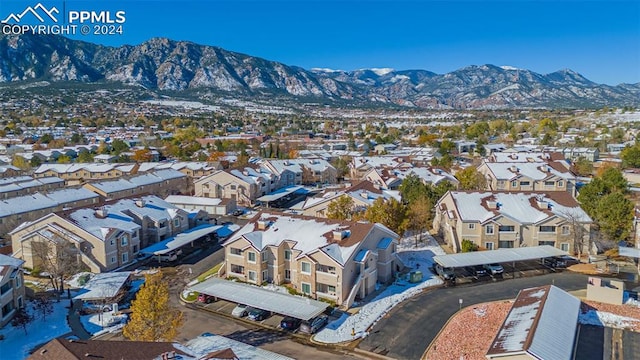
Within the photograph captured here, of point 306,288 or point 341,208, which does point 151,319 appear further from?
point 341,208

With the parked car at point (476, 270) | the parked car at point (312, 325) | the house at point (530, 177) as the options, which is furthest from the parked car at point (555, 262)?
the house at point (530, 177)

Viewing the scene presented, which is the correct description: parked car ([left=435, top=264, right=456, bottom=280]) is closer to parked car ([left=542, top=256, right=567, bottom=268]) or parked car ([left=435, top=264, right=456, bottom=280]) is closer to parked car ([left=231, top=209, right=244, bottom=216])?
parked car ([left=542, top=256, right=567, bottom=268])

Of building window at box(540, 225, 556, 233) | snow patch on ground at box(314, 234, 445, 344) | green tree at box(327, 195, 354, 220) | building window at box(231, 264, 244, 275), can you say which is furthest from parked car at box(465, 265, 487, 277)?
building window at box(231, 264, 244, 275)

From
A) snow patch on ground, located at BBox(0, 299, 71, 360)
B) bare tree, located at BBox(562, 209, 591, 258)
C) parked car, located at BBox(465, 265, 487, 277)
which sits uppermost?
bare tree, located at BBox(562, 209, 591, 258)

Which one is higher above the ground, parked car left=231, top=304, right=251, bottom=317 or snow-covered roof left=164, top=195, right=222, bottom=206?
snow-covered roof left=164, top=195, right=222, bottom=206

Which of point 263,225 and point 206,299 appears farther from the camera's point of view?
point 263,225

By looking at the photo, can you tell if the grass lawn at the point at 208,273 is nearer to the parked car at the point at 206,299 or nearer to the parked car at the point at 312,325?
the parked car at the point at 206,299

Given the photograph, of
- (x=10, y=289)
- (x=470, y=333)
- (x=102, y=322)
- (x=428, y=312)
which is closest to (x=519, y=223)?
(x=428, y=312)
